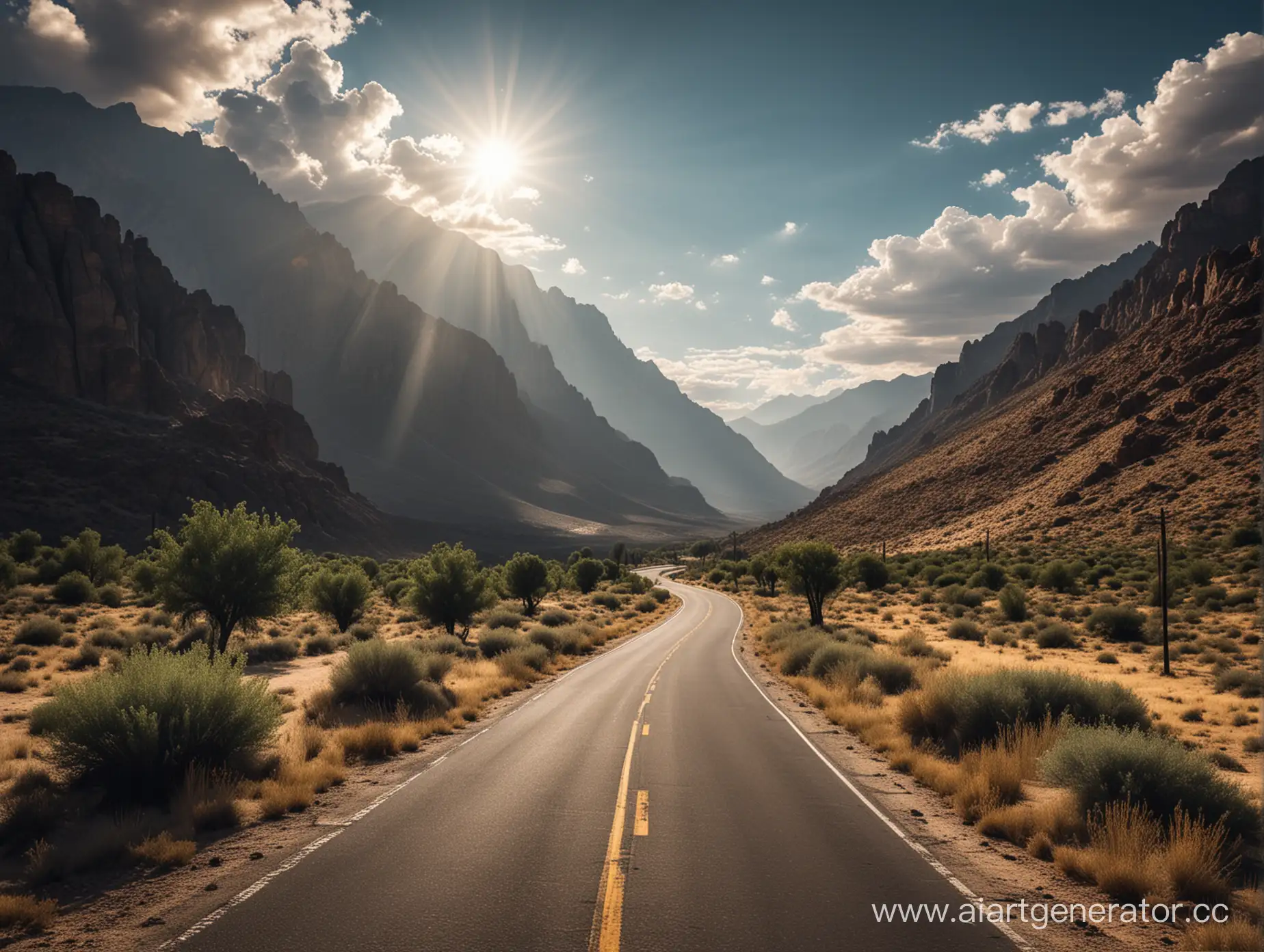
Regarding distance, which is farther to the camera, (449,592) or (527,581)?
(527,581)

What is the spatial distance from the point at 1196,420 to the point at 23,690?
3492 inches

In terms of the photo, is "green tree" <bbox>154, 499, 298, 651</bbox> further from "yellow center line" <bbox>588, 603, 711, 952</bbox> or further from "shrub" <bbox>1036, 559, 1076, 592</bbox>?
"shrub" <bbox>1036, 559, 1076, 592</bbox>

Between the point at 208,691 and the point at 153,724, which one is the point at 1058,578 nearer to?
the point at 208,691

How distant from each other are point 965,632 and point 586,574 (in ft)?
153

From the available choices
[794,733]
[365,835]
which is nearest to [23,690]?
[365,835]

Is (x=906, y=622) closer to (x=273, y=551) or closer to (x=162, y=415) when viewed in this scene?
(x=273, y=551)

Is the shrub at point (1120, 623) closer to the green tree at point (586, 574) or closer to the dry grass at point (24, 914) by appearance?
the dry grass at point (24, 914)

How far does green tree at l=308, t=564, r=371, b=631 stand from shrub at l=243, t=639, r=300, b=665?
5639 millimetres

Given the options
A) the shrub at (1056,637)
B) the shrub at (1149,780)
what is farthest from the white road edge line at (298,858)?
the shrub at (1056,637)

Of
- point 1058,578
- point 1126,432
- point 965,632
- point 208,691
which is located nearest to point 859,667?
point 965,632

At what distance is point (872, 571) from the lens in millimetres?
59938

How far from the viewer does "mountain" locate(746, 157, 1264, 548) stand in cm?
6106

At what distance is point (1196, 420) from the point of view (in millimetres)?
67062

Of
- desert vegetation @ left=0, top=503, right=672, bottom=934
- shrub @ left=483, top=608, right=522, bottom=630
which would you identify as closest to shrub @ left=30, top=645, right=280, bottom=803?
desert vegetation @ left=0, top=503, right=672, bottom=934
